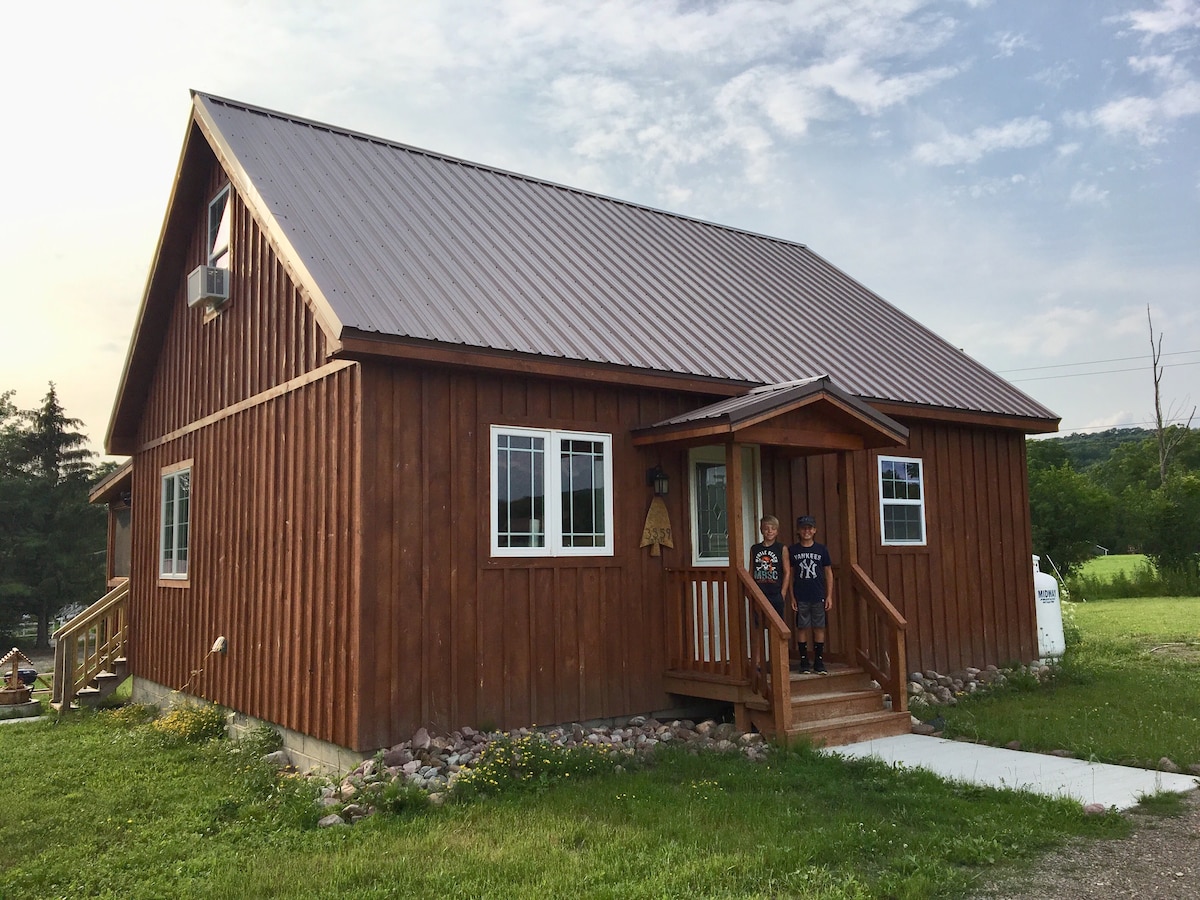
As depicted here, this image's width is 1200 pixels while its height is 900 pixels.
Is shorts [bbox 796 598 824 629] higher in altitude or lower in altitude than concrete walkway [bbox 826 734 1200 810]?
higher

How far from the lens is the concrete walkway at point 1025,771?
665cm

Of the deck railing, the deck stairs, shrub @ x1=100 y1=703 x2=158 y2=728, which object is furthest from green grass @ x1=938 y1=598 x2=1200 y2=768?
the deck railing

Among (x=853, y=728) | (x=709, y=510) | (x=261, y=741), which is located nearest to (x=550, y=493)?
(x=709, y=510)

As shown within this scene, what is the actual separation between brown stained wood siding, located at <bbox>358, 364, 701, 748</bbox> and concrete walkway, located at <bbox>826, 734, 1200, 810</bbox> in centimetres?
210

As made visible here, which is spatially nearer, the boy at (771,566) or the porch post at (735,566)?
the porch post at (735,566)

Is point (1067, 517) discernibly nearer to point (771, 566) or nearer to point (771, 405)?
point (771, 566)

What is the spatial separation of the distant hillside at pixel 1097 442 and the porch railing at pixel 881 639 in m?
62.9

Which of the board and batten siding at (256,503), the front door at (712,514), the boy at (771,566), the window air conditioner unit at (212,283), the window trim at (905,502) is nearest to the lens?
the board and batten siding at (256,503)

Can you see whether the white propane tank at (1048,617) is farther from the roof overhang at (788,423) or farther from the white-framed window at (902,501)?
the roof overhang at (788,423)

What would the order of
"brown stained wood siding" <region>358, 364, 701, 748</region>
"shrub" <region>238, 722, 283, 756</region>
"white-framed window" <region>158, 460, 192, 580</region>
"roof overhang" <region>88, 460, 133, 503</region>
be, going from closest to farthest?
"brown stained wood siding" <region>358, 364, 701, 748</region>, "shrub" <region>238, 722, 283, 756</region>, "white-framed window" <region>158, 460, 192, 580</region>, "roof overhang" <region>88, 460, 133, 503</region>

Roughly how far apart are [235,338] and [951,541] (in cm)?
853

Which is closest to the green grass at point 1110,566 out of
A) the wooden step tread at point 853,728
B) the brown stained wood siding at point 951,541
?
the brown stained wood siding at point 951,541

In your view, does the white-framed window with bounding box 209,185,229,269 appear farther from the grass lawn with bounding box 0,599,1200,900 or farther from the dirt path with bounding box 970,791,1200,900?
the dirt path with bounding box 970,791,1200,900

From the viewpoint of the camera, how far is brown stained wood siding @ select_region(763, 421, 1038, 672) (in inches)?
418
